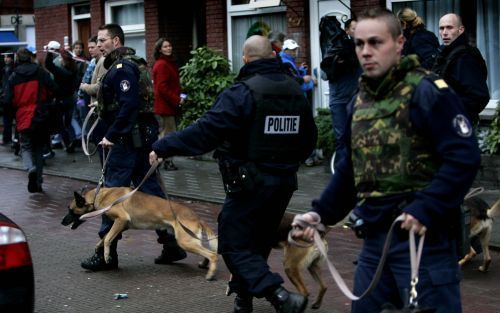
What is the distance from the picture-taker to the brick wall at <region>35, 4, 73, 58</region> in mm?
20953

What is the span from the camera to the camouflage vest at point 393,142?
404 cm

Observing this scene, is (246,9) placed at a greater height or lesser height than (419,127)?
greater

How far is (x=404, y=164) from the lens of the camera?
4051 mm

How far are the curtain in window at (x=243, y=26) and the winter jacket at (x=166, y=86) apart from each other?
6.95ft

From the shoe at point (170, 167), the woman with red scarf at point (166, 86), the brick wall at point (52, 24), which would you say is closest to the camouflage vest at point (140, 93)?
the woman with red scarf at point (166, 86)

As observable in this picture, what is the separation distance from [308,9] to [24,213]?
18.8 feet

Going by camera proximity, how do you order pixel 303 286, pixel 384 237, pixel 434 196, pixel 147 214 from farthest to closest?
pixel 147 214
pixel 303 286
pixel 384 237
pixel 434 196

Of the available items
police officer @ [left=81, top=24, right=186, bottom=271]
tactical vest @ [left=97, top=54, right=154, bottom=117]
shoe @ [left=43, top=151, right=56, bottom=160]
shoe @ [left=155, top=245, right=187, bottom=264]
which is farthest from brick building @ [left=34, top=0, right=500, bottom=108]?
shoe @ [left=155, top=245, right=187, bottom=264]

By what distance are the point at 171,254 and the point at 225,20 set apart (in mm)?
8752

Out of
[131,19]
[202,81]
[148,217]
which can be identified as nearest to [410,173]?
[148,217]

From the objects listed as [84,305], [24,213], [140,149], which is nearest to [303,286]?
[84,305]

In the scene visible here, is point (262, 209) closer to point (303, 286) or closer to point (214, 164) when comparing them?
point (303, 286)

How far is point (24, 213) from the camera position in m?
11.4

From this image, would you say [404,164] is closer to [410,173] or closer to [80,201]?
[410,173]
